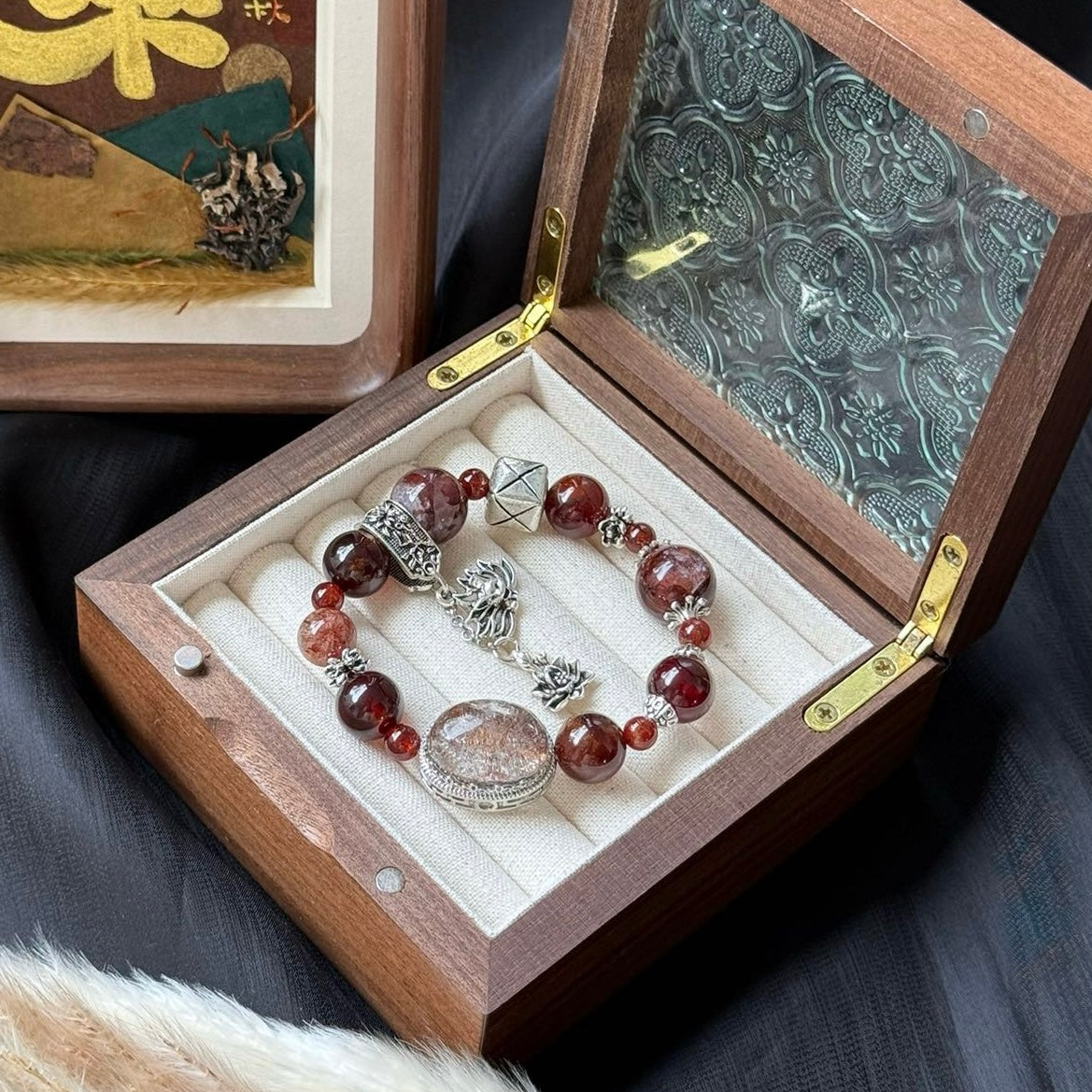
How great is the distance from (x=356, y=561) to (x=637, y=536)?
0.17 metres

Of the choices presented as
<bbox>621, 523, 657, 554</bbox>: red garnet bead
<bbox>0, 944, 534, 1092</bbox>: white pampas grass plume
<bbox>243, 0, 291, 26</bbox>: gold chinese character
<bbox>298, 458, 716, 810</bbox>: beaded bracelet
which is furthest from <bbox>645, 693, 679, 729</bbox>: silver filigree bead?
<bbox>243, 0, 291, 26</bbox>: gold chinese character

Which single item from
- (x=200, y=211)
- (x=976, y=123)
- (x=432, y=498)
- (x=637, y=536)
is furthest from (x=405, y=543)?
(x=976, y=123)

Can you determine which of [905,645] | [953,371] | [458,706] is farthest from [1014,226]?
[458,706]

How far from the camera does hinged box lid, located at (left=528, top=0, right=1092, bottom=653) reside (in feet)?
2.89

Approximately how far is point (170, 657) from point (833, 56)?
1.57 feet

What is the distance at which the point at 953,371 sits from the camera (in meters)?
0.97

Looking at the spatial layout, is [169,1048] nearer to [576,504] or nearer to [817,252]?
[576,504]

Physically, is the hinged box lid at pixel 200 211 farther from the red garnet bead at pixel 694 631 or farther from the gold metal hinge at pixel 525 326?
the red garnet bead at pixel 694 631

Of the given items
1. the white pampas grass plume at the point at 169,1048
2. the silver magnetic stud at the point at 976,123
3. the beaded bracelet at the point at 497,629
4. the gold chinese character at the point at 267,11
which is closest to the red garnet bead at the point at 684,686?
the beaded bracelet at the point at 497,629

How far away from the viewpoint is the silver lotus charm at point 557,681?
104 cm

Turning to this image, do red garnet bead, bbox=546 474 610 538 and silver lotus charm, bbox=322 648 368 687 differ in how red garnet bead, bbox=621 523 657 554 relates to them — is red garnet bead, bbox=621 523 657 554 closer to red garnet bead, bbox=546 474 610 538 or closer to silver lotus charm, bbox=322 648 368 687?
red garnet bead, bbox=546 474 610 538

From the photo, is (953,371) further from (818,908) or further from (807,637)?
(818,908)

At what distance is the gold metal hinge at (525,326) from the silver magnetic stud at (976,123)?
307 mm

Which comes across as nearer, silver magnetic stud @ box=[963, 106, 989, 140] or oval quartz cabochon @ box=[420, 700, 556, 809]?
silver magnetic stud @ box=[963, 106, 989, 140]
